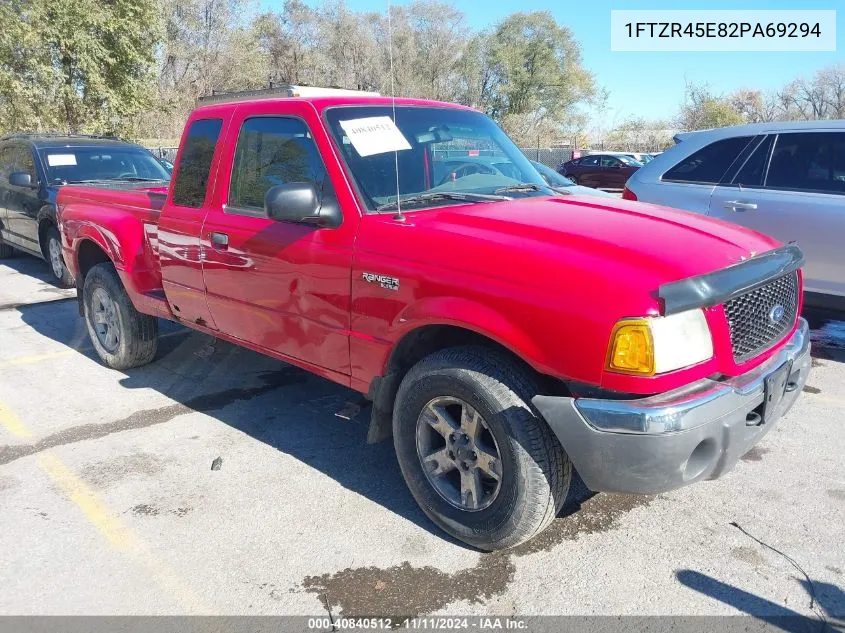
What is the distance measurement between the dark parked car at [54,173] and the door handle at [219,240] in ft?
15.1

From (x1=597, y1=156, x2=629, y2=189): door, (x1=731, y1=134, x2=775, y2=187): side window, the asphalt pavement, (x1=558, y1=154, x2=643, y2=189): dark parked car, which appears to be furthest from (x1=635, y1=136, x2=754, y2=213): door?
(x1=597, y1=156, x2=629, y2=189): door

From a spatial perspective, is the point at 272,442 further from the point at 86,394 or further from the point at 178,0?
the point at 178,0

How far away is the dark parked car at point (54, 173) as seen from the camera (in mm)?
8586

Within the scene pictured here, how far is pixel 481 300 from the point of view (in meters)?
2.82

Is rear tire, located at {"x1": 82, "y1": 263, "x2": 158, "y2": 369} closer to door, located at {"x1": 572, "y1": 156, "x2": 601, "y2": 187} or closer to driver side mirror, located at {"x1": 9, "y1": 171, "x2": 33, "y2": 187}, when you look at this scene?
driver side mirror, located at {"x1": 9, "y1": 171, "x2": 33, "y2": 187}

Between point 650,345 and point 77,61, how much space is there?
19618mm

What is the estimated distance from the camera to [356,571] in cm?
300

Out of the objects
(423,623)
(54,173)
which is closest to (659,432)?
(423,623)

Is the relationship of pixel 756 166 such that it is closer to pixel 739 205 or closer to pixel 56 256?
pixel 739 205

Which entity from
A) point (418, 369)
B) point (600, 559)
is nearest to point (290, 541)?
point (418, 369)

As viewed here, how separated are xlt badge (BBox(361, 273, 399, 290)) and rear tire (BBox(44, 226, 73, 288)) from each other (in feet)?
21.8

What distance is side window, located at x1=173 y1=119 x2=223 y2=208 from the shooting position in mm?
4266

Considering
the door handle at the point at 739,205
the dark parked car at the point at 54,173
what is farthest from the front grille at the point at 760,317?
the dark parked car at the point at 54,173

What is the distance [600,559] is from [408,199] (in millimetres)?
1902
